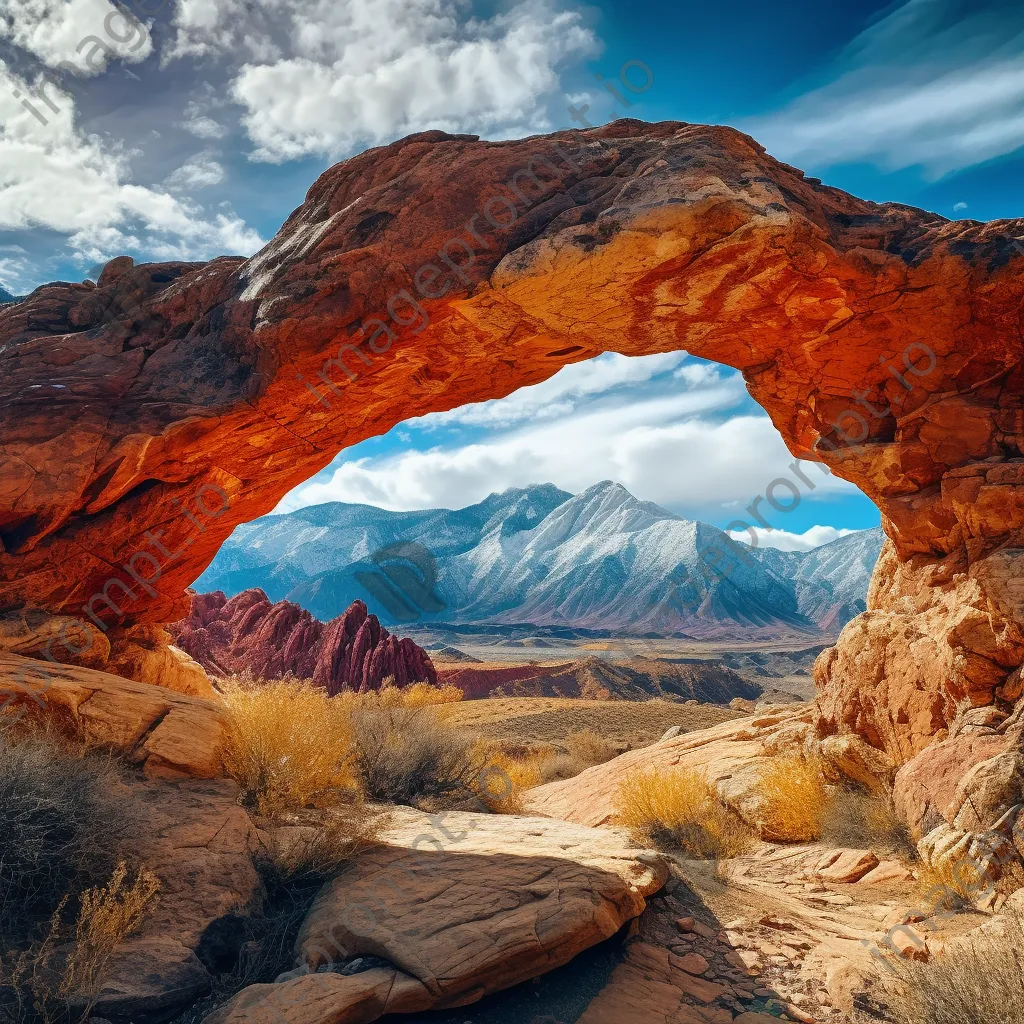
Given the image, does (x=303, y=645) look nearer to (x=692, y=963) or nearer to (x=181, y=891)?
(x=181, y=891)

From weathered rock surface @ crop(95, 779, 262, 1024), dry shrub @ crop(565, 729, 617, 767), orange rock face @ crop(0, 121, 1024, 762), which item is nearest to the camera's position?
weathered rock surface @ crop(95, 779, 262, 1024)

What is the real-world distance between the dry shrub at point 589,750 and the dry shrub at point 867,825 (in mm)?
10043

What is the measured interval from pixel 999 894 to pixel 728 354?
27.0 ft

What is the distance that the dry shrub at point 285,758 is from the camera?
287 inches

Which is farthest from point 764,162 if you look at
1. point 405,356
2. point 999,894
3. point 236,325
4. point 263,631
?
point 263,631

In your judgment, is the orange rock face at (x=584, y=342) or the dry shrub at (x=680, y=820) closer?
the orange rock face at (x=584, y=342)

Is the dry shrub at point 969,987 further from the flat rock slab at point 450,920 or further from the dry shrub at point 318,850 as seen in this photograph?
the dry shrub at point 318,850

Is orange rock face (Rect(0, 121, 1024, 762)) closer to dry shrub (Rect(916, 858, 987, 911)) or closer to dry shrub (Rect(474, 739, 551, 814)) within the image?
dry shrub (Rect(916, 858, 987, 911))

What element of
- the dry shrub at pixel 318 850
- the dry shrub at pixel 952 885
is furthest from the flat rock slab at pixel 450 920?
the dry shrub at pixel 952 885

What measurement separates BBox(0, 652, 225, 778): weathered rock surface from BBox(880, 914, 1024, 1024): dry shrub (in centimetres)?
674

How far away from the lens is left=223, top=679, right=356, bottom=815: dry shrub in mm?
7277

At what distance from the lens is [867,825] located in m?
8.66

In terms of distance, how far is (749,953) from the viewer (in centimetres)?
561

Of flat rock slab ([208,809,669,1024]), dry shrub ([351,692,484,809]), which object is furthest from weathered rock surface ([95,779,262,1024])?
dry shrub ([351,692,484,809])
